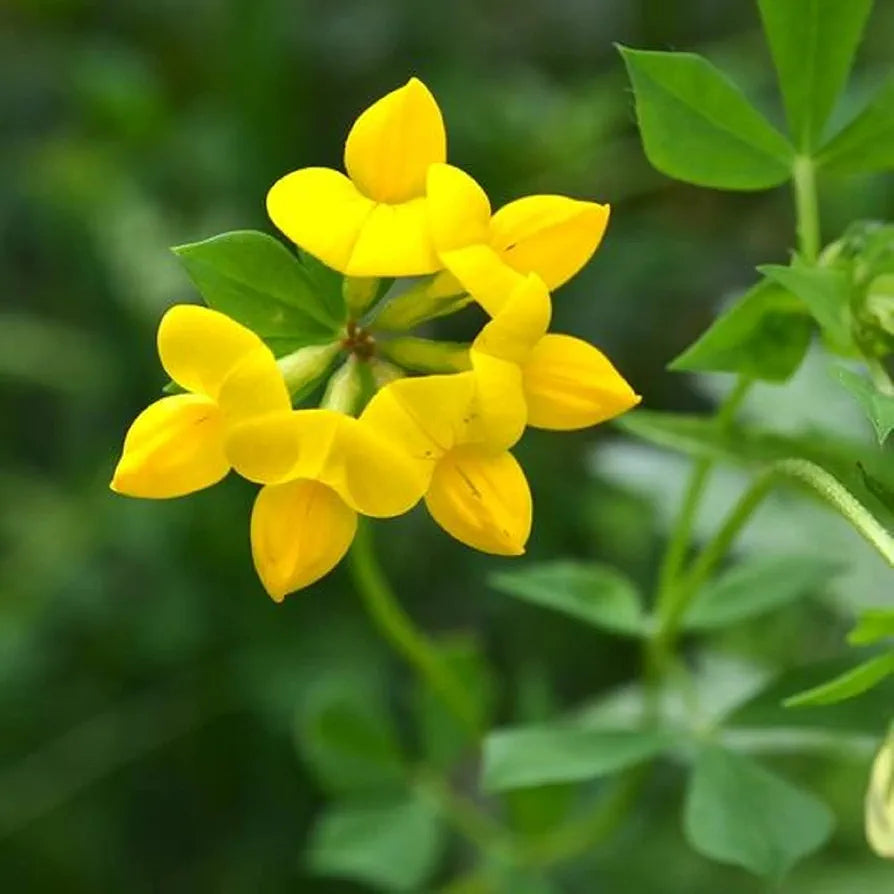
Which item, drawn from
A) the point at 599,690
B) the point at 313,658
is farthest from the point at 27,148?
the point at 599,690

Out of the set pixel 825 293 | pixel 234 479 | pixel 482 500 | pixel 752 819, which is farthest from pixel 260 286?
pixel 234 479

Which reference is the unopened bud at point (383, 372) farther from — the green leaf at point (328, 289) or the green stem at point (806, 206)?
the green stem at point (806, 206)

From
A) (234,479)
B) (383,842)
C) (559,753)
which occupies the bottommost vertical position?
(234,479)

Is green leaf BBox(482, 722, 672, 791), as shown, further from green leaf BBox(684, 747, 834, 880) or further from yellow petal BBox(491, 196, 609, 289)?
yellow petal BBox(491, 196, 609, 289)

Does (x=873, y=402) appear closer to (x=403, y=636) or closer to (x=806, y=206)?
(x=806, y=206)

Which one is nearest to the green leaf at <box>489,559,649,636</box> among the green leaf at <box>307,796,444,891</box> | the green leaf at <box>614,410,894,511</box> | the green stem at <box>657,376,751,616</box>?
the green stem at <box>657,376,751,616</box>

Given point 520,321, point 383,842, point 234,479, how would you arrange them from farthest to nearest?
point 234,479 < point 383,842 < point 520,321
